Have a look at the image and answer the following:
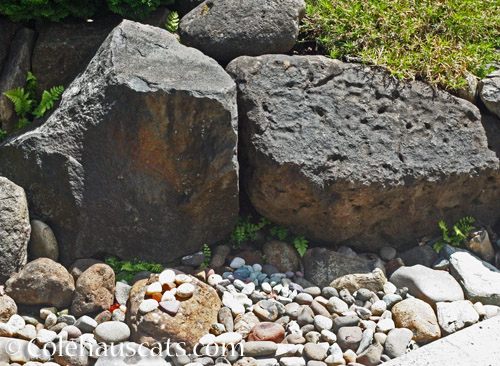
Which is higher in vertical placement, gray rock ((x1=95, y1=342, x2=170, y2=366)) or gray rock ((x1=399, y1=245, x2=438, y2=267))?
gray rock ((x1=399, y1=245, x2=438, y2=267))

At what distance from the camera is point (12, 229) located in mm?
4555

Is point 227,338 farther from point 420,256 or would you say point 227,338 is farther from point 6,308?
point 420,256

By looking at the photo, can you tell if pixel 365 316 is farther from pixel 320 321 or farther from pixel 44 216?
pixel 44 216

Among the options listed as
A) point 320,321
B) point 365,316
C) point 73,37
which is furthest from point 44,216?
point 365,316

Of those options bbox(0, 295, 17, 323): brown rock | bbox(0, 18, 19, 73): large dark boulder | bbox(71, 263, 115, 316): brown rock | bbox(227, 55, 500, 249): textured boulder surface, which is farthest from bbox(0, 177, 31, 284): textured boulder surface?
bbox(227, 55, 500, 249): textured boulder surface

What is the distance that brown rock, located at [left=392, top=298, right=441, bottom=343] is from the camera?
14.6 ft

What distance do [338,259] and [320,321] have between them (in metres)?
0.80

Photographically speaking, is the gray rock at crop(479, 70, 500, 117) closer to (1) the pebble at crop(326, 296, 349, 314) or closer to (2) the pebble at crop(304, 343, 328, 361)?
(1) the pebble at crop(326, 296, 349, 314)

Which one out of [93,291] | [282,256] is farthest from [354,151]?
Answer: [93,291]

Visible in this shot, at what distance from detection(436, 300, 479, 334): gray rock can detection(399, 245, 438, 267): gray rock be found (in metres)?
0.61

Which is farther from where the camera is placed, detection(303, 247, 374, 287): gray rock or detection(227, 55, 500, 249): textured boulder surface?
detection(303, 247, 374, 287): gray rock

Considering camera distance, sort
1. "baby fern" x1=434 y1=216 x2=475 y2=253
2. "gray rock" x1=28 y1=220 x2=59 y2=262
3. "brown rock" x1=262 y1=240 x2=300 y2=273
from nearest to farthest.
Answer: "gray rock" x1=28 y1=220 x2=59 y2=262, "brown rock" x1=262 y1=240 x2=300 y2=273, "baby fern" x1=434 y1=216 x2=475 y2=253

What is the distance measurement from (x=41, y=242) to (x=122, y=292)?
82 centimetres

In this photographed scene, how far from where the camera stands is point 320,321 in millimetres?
4484
